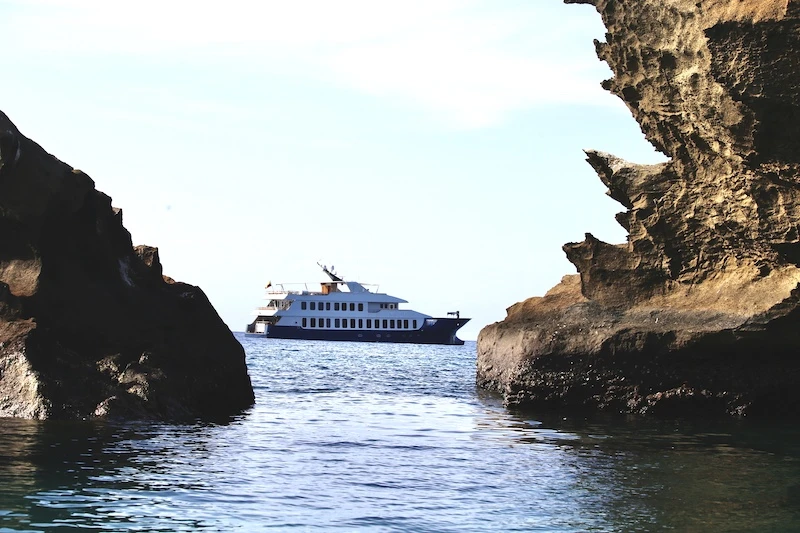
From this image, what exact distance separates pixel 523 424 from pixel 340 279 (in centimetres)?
7576

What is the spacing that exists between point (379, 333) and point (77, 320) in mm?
72619

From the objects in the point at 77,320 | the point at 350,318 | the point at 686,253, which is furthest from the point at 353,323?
the point at 77,320

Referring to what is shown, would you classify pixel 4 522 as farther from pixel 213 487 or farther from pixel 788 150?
pixel 788 150

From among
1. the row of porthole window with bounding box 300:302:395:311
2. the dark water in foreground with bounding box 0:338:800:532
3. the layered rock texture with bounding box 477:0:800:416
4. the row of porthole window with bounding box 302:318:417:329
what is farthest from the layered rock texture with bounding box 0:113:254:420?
the row of porthole window with bounding box 302:318:417:329

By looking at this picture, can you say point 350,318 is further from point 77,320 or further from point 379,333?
point 77,320

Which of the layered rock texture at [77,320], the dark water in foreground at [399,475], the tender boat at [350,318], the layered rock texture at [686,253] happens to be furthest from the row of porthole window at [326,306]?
the dark water in foreground at [399,475]

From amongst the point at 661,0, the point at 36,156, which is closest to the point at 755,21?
the point at 661,0

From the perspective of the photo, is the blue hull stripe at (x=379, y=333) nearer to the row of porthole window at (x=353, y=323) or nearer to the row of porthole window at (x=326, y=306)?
the row of porthole window at (x=353, y=323)

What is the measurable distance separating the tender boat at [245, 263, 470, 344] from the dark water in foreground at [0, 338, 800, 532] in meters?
70.1

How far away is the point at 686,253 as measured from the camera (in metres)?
22.1

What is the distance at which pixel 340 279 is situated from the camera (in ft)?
310

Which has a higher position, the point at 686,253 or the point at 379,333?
the point at 686,253

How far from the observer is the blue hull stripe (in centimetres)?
9025

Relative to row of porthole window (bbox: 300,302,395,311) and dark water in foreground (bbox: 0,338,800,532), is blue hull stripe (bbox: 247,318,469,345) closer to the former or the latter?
row of porthole window (bbox: 300,302,395,311)
